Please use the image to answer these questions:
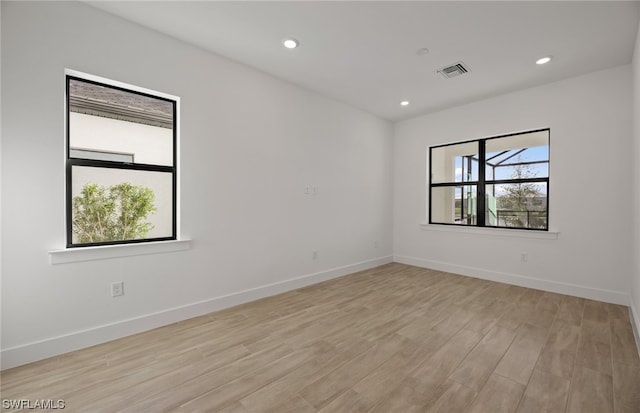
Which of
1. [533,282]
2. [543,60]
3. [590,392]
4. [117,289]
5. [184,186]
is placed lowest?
[590,392]

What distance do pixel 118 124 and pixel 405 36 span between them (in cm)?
294

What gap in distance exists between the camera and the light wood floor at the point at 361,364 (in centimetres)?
168

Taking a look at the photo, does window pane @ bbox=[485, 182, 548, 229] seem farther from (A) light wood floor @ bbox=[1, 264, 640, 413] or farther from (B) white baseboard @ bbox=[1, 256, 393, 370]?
(B) white baseboard @ bbox=[1, 256, 393, 370]

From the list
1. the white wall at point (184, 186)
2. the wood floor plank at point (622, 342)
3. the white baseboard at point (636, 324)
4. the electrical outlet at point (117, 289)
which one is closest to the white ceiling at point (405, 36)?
the white wall at point (184, 186)

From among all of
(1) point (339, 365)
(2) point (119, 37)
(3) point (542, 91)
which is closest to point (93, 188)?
(2) point (119, 37)

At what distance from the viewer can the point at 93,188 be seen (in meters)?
2.45

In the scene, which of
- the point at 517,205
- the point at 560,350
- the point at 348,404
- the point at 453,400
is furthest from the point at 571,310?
the point at 348,404

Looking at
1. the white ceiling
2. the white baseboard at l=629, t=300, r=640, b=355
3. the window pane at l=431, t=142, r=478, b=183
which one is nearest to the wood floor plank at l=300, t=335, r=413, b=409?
the white baseboard at l=629, t=300, r=640, b=355

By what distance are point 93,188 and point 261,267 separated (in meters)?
1.92

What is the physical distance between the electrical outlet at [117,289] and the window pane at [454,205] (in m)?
4.84

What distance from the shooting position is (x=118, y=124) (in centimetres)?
258

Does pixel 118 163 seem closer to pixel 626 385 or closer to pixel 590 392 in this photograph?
pixel 590 392

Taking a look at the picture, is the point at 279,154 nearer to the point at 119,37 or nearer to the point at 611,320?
the point at 119,37

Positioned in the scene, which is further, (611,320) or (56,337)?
(611,320)
